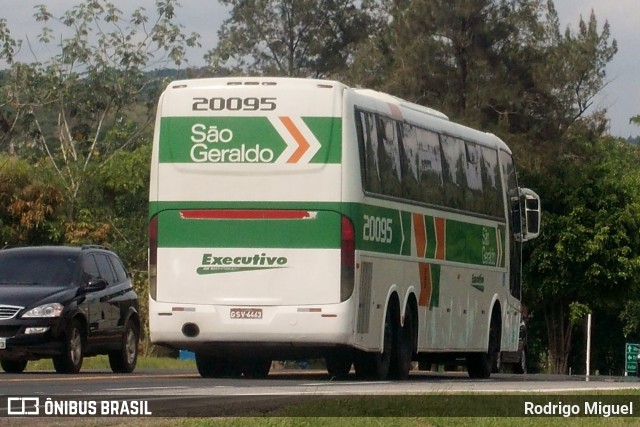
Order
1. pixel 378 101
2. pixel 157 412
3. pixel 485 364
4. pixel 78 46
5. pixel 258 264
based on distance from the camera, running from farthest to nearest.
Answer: pixel 78 46 → pixel 485 364 → pixel 378 101 → pixel 258 264 → pixel 157 412

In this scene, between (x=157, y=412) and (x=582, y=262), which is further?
(x=582, y=262)

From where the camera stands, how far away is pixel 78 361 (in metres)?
23.0

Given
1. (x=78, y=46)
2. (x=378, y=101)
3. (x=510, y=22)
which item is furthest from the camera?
(x=510, y=22)

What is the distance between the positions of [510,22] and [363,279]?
159 feet

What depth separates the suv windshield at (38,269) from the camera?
2306cm

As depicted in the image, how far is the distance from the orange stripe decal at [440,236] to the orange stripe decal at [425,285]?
0.45m

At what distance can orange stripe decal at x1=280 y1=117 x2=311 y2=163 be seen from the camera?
20703 millimetres

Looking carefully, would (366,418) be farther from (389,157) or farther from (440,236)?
(440,236)

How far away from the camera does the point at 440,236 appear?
24.1 m

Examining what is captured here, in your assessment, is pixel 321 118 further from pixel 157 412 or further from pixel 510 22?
pixel 510 22

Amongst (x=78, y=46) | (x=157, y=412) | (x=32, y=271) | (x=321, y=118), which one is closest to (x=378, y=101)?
(x=321, y=118)

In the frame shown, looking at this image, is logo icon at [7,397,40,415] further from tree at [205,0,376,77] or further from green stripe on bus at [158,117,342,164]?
tree at [205,0,376,77]

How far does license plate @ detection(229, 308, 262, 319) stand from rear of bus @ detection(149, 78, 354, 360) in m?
0.01

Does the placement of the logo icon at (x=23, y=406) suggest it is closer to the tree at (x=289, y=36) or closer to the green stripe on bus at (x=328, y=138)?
the green stripe on bus at (x=328, y=138)
